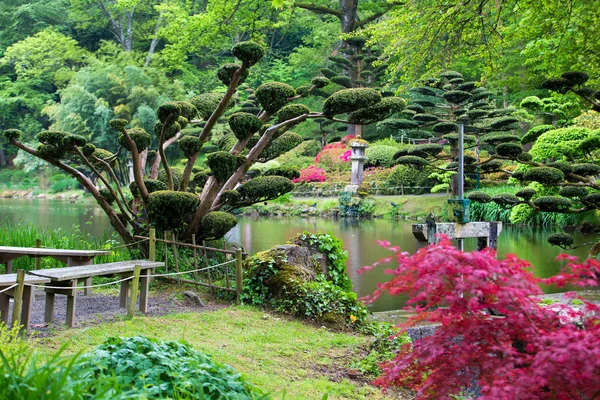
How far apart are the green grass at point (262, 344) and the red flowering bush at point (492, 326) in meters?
1.38

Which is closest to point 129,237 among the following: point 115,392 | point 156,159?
point 156,159

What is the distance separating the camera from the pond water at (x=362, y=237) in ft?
36.3

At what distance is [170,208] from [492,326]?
5.71m

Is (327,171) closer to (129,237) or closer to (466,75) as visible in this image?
(466,75)

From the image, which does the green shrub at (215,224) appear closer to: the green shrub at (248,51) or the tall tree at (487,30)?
the green shrub at (248,51)

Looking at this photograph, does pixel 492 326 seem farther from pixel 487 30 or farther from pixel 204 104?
pixel 487 30

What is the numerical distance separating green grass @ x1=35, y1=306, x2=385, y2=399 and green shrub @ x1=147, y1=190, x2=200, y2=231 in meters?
1.74

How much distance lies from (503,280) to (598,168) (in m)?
8.94

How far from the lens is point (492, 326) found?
2.48 metres

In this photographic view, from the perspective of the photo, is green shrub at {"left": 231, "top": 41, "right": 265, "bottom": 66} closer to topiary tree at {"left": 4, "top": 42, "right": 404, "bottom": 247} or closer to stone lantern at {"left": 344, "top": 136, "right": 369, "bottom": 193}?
topiary tree at {"left": 4, "top": 42, "right": 404, "bottom": 247}

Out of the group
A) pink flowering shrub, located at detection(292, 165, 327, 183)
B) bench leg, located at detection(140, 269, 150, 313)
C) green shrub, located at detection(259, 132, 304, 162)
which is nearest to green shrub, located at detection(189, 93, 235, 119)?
green shrub, located at detection(259, 132, 304, 162)

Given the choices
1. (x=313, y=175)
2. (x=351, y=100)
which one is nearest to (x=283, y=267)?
(x=351, y=100)

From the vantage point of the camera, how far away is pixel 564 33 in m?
8.83

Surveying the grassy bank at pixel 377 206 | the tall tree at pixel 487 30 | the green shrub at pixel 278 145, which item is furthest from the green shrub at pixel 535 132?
the grassy bank at pixel 377 206
